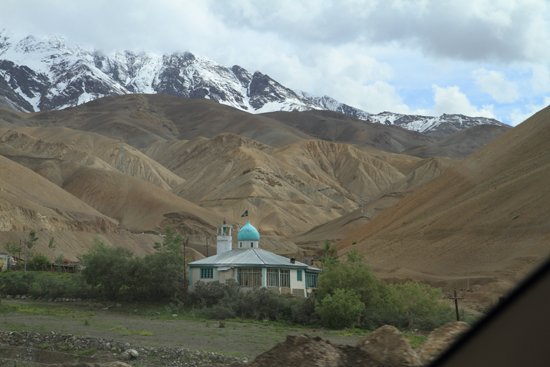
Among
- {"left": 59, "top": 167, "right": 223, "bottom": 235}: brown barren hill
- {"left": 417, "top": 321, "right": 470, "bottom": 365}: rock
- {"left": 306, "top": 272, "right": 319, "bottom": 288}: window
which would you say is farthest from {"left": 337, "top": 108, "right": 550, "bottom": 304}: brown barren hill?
{"left": 59, "top": 167, "right": 223, "bottom": 235}: brown barren hill

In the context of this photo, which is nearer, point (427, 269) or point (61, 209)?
point (427, 269)

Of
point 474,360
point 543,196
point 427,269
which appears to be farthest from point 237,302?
point 474,360

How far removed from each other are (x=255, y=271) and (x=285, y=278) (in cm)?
242

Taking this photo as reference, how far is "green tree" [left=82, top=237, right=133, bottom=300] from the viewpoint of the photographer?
4584 cm

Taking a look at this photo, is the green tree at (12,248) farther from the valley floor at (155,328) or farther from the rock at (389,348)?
the rock at (389,348)

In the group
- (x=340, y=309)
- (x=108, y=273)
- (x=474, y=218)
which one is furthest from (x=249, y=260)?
(x=474, y=218)

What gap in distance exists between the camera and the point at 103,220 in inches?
3639

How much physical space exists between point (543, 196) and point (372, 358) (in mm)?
44014

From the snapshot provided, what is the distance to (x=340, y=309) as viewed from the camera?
108 ft

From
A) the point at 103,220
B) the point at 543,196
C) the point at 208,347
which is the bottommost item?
the point at 208,347

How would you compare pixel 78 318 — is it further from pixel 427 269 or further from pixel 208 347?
pixel 427 269

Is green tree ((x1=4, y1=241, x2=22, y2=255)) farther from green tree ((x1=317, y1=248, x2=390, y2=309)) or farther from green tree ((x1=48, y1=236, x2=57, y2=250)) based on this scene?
green tree ((x1=317, y1=248, x2=390, y2=309))

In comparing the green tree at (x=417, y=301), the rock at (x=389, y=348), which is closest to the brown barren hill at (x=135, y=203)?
the green tree at (x=417, y=301)

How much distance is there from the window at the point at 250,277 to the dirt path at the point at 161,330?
614 cm
